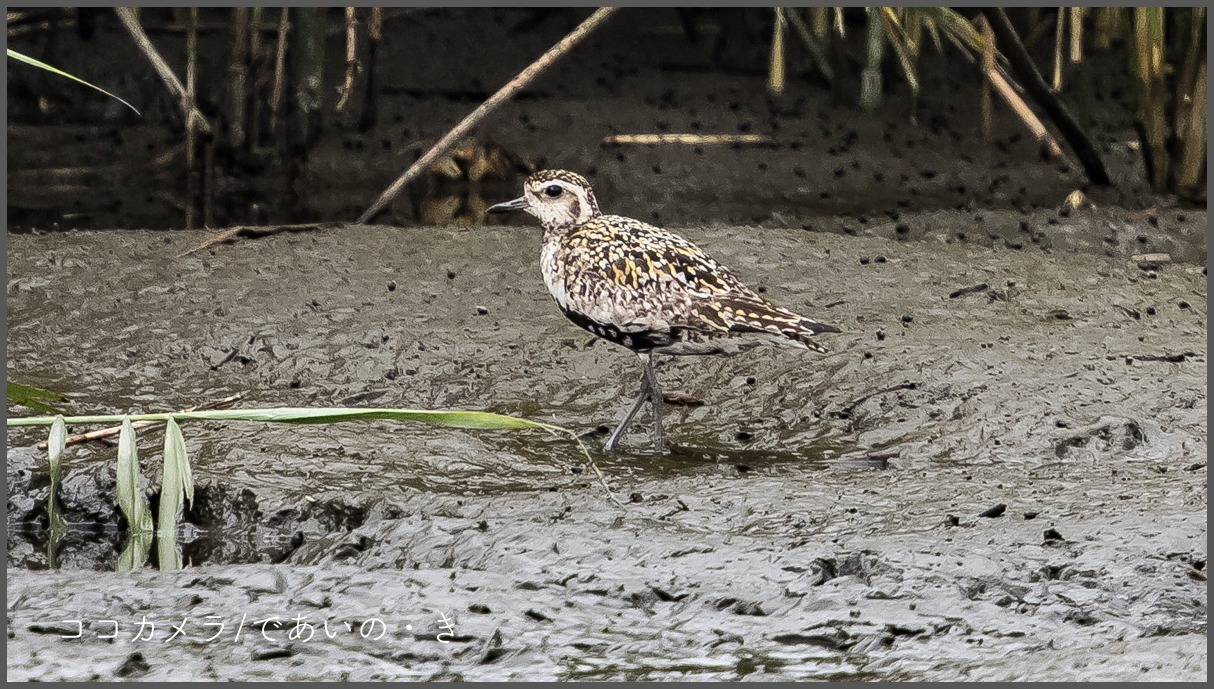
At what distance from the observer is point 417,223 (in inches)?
372

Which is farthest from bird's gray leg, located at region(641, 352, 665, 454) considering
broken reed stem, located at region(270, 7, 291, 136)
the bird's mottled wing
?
broken reed stem, located at region(270, 7, 291, 136)

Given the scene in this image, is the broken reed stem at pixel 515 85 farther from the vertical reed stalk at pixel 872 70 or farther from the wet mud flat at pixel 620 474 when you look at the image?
the vertical reed stalk at pixel 872 70

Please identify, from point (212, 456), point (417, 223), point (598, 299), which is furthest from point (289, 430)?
point (417, 223)

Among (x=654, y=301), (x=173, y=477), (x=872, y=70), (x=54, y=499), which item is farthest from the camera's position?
(x=872, y=70)

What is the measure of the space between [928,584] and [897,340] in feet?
7.40

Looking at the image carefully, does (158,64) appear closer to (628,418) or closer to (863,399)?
(628,418)

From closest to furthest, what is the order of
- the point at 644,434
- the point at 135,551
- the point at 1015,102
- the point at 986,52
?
1. the point at 135,551
2. the point at 644,434
3. the point at 986,52
4. the point at 1015,102

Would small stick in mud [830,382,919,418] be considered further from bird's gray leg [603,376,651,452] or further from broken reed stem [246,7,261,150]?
broken reed stem [246,7,261,150]

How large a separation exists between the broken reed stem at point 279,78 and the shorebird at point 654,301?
4073 millimetres

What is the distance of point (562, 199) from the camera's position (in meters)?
Answer: 6.14

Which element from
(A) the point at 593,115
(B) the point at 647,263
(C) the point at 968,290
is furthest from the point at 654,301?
(A) the point at 593,115

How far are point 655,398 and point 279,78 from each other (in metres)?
4.76

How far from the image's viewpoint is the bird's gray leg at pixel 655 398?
5832 mm

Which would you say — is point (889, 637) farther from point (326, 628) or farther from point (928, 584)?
point (326, 628)
